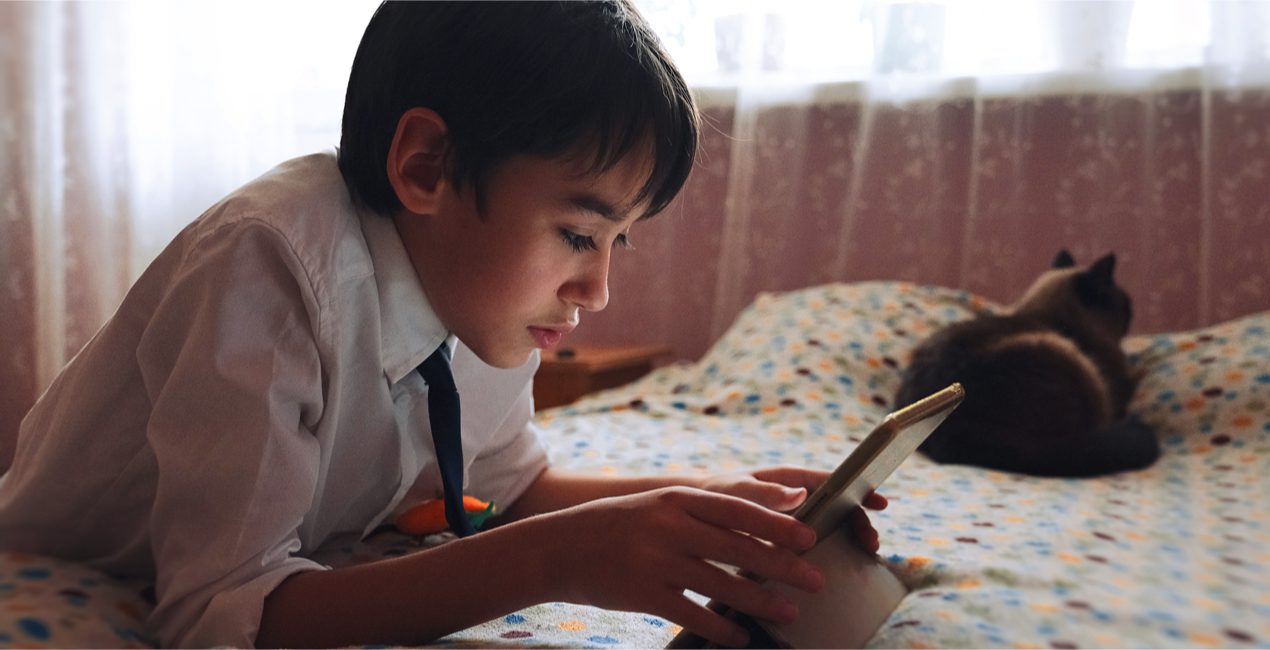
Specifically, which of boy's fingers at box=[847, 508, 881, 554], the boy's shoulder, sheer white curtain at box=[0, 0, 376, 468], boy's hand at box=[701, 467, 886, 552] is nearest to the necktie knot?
the boy's shoulder

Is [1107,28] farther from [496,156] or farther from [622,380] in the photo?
[496,156]

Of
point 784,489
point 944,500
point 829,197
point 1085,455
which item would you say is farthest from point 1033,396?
point 829,197

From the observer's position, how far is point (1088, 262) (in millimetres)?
2105

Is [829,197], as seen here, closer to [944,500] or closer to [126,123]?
[944,500]

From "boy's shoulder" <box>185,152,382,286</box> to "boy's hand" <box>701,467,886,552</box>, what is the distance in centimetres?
33

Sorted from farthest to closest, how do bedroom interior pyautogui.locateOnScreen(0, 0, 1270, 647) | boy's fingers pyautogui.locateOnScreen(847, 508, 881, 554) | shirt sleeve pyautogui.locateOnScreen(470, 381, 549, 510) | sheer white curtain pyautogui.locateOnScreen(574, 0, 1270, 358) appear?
sheer white curtain pyautogui.locateOnScreen(574, 0, 1270, 358) → bedroom interior pyautogui.locateOnScreen(0, 0, 1270, 647) → shirt sleeve pyautogui.locateOnScreen(470, 381, 549, 510) → boy's fingers pyautogui.locateOnScreen(847, 508, 881, 554)

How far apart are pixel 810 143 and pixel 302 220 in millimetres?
1841

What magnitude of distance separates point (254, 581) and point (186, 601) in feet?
0.16

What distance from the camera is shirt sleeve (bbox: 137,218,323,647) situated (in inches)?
23.5

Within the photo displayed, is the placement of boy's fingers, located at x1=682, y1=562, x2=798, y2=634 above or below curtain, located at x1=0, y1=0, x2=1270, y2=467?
below

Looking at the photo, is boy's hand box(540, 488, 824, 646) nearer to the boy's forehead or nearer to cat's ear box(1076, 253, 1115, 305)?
the boy's forehead

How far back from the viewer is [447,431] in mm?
763

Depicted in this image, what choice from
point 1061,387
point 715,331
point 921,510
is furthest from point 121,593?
point 715,331

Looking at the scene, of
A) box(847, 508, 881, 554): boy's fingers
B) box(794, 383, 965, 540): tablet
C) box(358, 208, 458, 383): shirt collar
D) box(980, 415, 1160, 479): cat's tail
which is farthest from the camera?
box(980, 415, 1160, 479): cat's tail
